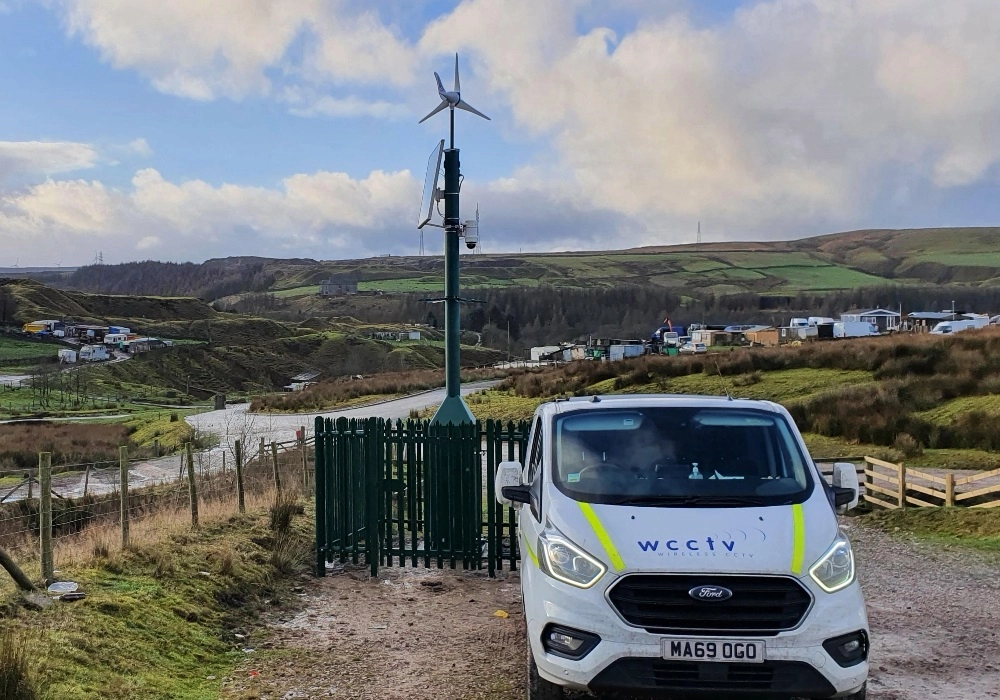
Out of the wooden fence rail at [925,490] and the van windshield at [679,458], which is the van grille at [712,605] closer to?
the van windshield at [679,458]

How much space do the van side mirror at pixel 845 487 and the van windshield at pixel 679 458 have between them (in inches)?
11.7

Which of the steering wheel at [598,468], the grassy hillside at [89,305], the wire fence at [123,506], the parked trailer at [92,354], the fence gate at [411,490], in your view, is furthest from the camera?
the grassy hillside at [89,305]

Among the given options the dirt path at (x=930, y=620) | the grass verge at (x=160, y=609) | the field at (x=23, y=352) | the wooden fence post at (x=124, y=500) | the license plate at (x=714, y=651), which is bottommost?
the field at (x=23, y=352)

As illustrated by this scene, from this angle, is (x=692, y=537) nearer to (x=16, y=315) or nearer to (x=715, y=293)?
(x=16, y=315)

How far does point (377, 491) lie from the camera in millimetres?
9711

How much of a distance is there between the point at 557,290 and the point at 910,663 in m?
188

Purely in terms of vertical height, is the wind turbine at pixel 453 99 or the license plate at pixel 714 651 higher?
the wind turbine at pixel 453 99

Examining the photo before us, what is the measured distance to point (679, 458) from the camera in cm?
588

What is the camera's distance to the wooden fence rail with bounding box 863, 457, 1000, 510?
15.0 m

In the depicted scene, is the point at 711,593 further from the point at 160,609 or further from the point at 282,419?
the point at 282,419

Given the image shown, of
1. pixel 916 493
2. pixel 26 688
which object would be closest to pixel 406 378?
pixel 916 493

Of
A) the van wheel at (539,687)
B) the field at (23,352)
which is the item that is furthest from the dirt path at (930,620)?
the field at (23,352)

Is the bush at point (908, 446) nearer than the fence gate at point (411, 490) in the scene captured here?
No

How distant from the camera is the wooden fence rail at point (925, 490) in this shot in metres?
15.0
